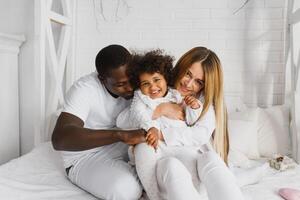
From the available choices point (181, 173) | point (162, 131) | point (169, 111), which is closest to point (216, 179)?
point (181, 173)

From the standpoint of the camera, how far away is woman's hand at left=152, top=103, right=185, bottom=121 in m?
1.80

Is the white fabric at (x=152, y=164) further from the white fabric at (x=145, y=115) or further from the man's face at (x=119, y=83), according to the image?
the man's face at (x=119, y=83)

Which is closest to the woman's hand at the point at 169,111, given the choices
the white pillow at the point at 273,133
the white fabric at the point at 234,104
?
the white pillow at the point at 273,133

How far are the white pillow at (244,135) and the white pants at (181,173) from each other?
2.79 ft

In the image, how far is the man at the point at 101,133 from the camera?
161 cm

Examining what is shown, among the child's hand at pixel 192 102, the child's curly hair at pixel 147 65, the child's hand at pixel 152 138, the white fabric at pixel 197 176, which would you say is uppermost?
the child's curly hair at pixel 147 65

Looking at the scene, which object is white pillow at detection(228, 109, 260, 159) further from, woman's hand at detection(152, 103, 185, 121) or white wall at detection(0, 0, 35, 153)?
white wall at detection(0, 0, 35, 153)

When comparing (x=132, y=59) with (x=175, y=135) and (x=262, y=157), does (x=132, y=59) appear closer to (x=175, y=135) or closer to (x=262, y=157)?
(x=175, y=135)

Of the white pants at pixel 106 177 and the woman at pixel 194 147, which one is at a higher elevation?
the woman at pixel 194 147

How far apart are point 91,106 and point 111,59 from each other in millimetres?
260

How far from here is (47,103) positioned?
2.66 m

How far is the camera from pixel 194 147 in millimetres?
1738

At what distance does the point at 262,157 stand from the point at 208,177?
1267mm

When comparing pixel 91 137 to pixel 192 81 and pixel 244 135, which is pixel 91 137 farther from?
pixel 244 135
